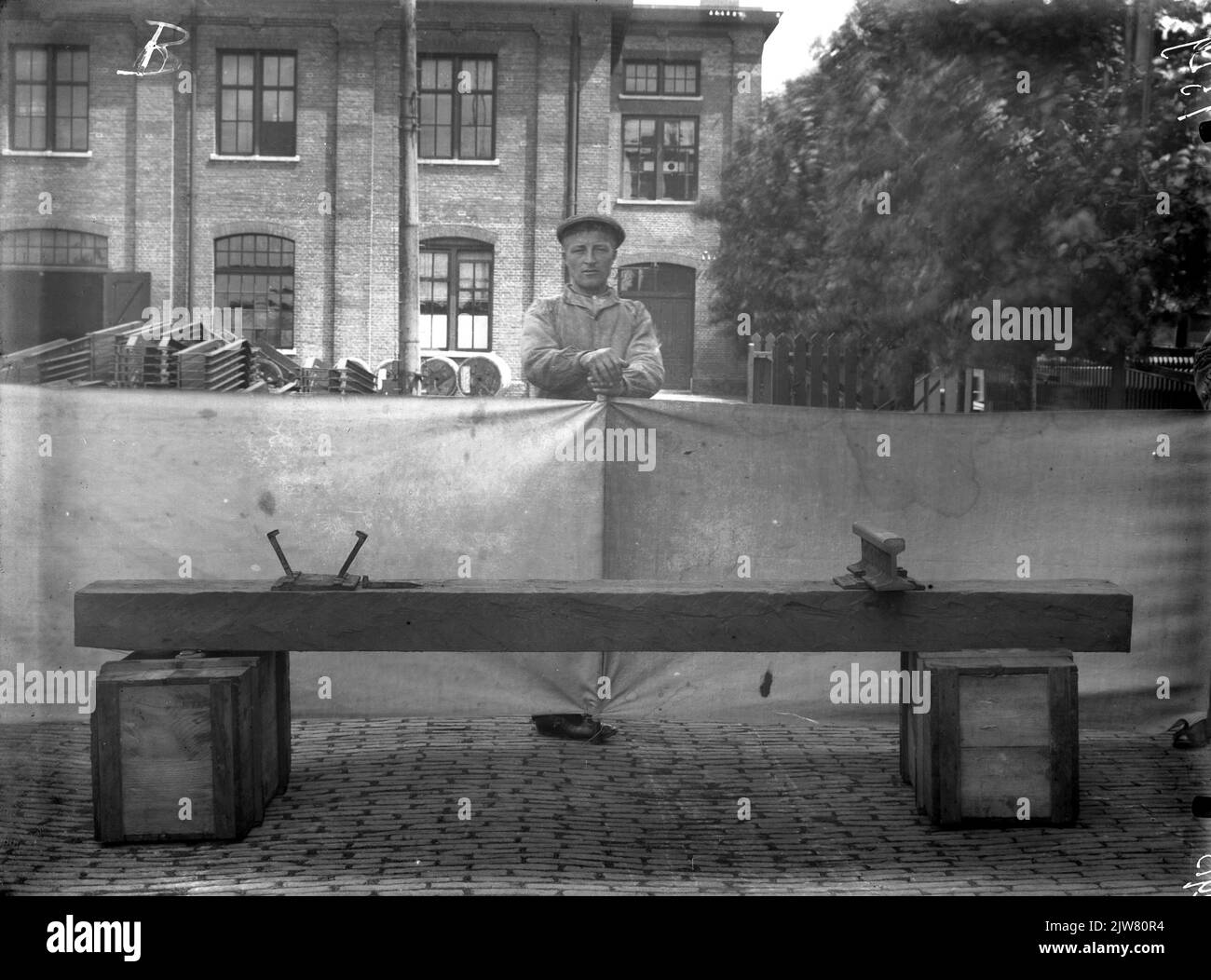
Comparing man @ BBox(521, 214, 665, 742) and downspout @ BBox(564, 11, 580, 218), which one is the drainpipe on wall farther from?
downspout @ BBox(564, 11, 580, 218)

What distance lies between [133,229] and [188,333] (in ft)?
1.87

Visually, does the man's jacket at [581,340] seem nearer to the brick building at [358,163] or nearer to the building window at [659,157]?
the brick building at [358,163]

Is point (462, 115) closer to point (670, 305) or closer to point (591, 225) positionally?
point (591, 225)

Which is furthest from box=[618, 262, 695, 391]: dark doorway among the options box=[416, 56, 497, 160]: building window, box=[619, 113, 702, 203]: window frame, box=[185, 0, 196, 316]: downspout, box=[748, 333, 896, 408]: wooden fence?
box=[185, 0, 196, 316]: downspout

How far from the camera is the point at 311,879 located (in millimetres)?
4859

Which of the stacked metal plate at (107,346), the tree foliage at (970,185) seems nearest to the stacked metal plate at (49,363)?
the stacked metal plate at (107,346)

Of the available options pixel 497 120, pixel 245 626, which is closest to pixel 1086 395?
pixel 497 120

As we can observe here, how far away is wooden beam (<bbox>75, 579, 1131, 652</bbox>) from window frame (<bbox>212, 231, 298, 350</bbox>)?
190 cm

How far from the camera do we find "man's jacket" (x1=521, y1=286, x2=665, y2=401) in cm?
718

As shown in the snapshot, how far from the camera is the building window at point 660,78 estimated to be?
6.99 metres

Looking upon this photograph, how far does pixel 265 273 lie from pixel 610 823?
10.6ft

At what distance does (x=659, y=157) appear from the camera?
711 centimetres

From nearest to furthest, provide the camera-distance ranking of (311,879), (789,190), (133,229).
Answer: (311,879) → (133,229) → (789,190)
